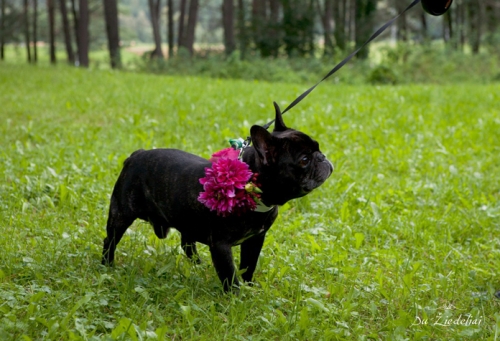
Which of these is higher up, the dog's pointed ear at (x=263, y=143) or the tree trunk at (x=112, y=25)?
the tree trunk at (x=112, y=25)

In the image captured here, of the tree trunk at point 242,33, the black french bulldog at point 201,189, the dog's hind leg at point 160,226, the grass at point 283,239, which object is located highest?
the tree trunk at point 242,33

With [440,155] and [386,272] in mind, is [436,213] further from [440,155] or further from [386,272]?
[440,155]

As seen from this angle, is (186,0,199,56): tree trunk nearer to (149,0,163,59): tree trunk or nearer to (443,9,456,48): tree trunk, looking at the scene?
(149,0,163,59): tree trunk

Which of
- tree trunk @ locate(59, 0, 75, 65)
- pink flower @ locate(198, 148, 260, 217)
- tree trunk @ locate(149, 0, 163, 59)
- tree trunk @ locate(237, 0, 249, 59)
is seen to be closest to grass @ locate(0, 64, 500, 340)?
pink flower @ locate(198, 148, 260, 217)

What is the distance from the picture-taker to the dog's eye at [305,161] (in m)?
3.63

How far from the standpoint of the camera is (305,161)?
365 cm

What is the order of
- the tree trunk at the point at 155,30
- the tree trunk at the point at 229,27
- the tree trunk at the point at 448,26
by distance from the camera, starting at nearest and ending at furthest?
the tree trunk at the point at 229,27, the tree trunk at the point at 155,30, the tree trunk at the point at 448,26

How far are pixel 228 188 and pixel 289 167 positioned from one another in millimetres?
399

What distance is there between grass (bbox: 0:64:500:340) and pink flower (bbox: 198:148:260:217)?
0.63 metres

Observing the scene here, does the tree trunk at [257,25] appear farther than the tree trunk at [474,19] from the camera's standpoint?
No

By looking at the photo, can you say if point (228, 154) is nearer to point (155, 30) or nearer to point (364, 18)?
point (364, 18)

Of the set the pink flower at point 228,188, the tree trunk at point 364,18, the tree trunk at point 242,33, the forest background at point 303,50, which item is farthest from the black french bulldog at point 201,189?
the tree trunk at point 364,18

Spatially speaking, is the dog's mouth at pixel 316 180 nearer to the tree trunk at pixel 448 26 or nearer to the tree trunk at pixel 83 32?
the tree trunk at pixel 83 32

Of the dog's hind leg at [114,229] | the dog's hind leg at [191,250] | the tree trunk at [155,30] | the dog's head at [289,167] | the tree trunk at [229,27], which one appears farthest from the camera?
the tree trunk at [155,30]
